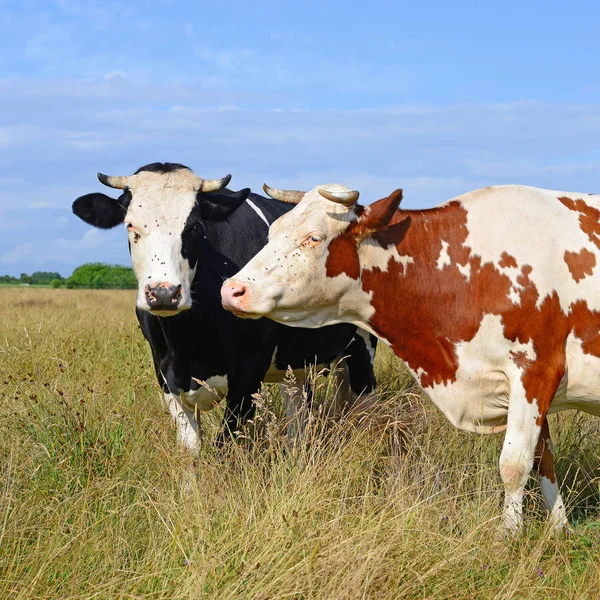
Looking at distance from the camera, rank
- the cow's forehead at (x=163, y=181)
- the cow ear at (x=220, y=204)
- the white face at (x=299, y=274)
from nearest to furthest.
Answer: the white face at (x=299, y=274)
the cow's forehead at (x=163, y=181)
the cow ear at (x=220, y=204)

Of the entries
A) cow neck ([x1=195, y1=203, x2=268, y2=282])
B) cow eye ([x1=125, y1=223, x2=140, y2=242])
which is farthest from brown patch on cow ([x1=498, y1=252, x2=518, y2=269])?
cow eye ([x1=125, y1=223, x2=140, y2=242])

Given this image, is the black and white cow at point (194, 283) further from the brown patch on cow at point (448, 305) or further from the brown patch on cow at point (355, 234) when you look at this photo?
the brown patch on cow at point (448, 305)

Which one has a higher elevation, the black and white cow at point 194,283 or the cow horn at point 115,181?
the cow horn at point 115,181

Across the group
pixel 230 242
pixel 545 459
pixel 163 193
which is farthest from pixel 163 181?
pixel 545 459

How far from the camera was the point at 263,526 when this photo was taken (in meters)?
4.05

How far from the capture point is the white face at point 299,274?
4852mm

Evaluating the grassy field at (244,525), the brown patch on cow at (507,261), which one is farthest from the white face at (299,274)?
the brown patch on cow at (507,261)

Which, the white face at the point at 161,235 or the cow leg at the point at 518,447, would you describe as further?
the white face at the point at 161,235

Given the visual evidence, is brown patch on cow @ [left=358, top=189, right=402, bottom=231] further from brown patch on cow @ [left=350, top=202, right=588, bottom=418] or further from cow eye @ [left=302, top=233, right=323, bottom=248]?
cow eye @ [left=302, top=233, right=323, bottom=248]

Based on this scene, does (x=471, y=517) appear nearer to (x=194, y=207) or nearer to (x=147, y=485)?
(x=147, y=485)

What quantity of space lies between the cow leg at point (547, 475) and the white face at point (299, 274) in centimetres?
153

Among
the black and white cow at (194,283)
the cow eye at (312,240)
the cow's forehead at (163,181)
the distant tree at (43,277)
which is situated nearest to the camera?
the cow eye at (312,240)

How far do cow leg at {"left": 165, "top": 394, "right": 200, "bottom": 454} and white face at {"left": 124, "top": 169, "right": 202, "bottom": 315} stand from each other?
39.3 inches

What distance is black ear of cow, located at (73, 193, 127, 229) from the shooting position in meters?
6.27
